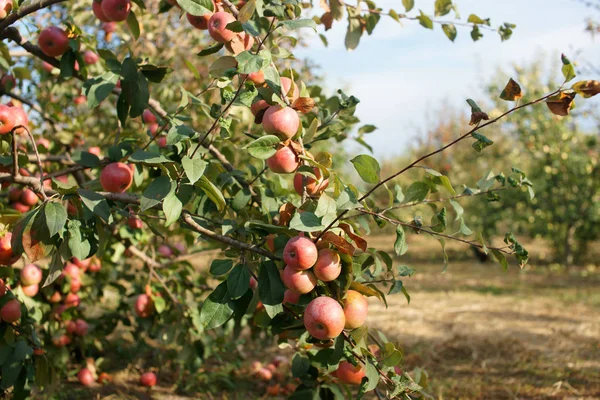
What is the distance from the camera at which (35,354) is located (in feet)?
5.96

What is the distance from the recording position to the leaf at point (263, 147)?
A: 118 centimetres

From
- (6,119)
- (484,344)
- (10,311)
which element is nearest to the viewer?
(6,119)

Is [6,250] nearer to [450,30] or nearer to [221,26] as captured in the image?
[221,26]

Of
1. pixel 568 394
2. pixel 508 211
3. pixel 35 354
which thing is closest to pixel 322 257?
pixel 35 354

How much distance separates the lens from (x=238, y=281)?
133 centimetres

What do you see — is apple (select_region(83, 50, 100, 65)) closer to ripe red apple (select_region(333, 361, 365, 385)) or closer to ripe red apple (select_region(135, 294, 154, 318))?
ripe red apple (select_region(135, 294, 154, 318))

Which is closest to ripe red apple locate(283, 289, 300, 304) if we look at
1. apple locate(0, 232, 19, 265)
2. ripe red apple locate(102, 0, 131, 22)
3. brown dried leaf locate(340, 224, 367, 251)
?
brown dried leaf locate(340, 224, 367, 251)

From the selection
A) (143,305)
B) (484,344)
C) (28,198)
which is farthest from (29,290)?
(484,344)

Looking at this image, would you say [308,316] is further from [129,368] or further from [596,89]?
[129,368]

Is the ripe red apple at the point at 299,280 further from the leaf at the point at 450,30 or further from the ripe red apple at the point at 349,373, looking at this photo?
the leaf at the point at 450,30

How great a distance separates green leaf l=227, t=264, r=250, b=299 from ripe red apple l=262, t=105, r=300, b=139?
1.15 ft

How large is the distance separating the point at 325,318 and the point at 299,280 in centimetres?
10

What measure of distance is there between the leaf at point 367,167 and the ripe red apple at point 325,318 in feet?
0.99

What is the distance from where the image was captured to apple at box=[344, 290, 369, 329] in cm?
130
